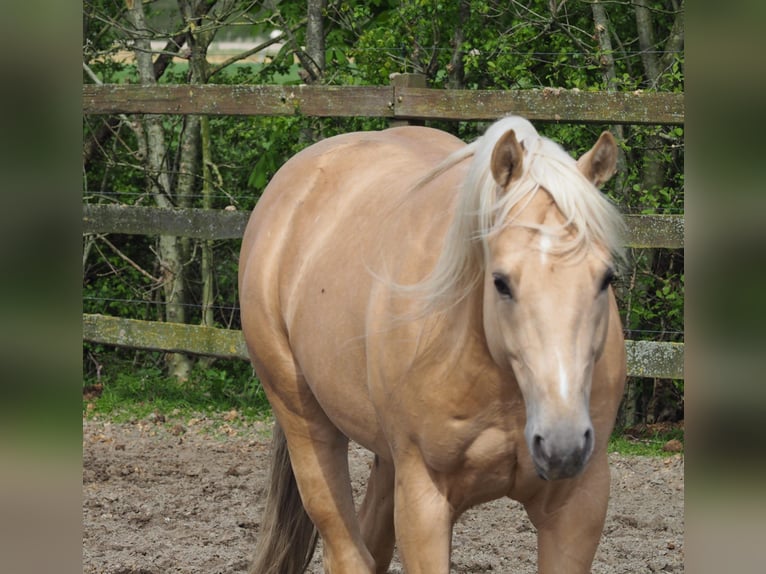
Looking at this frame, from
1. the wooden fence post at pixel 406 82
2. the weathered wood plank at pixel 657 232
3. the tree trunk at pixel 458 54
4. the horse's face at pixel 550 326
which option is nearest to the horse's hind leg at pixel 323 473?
the horse's face at pixel 550 326

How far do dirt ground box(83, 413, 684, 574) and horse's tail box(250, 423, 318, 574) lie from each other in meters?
0.45

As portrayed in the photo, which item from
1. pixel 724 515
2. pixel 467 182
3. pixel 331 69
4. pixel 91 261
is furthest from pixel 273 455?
pixel 91 261

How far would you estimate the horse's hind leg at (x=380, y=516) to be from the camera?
11.4 ft

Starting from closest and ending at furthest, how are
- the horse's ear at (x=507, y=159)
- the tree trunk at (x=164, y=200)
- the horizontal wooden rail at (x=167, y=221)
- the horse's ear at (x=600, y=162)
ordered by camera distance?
the horse's ear at (x=507, y=159), the horse's ear at (x=600, y=162), the horizontal wooden rail at (x=167, y=221), the tree trunk at (x=164, y=200)

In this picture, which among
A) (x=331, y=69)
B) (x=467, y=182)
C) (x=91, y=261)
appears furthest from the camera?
(x=91, y=261)

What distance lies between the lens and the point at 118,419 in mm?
6383

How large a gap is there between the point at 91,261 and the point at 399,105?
3098 millimetres

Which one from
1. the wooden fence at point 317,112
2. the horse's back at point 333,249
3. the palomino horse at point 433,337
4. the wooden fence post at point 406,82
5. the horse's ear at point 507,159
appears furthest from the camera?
the wooden fence post at point 406,82

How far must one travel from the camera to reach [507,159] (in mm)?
2246

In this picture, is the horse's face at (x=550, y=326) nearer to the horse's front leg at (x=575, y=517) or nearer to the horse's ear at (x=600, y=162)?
the horse's ear at (x=600, y=162)

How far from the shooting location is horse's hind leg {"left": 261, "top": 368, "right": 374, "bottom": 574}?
3.30m

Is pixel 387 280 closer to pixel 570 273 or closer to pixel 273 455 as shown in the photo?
pixel 570 273

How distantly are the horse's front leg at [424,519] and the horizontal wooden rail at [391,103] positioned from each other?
3.07 metres

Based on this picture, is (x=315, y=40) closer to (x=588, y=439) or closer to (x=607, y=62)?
(x=607, y=62)
